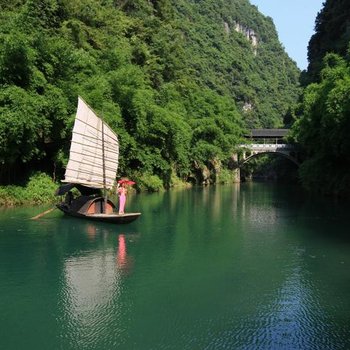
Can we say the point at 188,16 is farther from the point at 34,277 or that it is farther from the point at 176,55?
the point at 34,277

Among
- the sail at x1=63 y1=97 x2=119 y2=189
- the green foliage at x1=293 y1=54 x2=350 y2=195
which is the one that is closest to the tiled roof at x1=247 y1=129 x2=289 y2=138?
the green foliage at x1=293 y1=54 x2=350 y2=195

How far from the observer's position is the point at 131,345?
22.1 ft

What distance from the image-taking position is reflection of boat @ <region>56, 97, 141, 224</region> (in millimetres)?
18062

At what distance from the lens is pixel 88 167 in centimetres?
1948

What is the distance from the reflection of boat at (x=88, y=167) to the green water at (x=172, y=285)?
2.78 ft

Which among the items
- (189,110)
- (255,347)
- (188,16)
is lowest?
(255,347)

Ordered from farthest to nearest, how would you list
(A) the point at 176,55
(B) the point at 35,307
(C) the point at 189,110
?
(A) the point at 176,55 < (C) the point at 189,110 < (B) the point at 35,307

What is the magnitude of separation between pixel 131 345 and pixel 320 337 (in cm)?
289

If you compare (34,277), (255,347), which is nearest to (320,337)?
(255,347)

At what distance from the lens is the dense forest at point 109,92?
20875 millimetres

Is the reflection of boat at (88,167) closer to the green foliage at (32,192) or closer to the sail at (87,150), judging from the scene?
the sail at (87,150)

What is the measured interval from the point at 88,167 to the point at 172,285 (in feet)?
35.2

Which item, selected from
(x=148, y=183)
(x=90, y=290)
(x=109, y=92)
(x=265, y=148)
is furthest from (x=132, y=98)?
(x=265, y=148)

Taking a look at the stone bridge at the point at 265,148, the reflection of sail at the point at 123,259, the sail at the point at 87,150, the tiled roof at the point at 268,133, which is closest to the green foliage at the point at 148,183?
the sail at the point at 87,150
